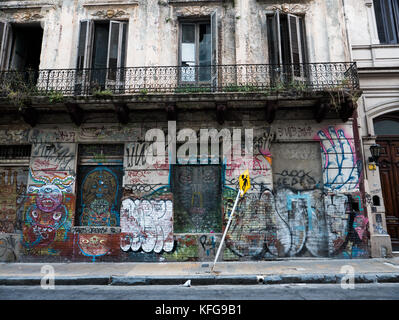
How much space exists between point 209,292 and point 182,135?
504cm

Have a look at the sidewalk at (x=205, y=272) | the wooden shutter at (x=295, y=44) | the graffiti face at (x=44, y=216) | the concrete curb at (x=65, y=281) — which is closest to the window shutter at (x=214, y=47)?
the wooden shutter at (x=295, y=44)

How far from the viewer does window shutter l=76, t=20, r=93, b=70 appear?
31.9 feet

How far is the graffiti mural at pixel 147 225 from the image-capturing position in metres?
8.46

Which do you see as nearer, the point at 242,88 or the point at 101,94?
the point at 101,94

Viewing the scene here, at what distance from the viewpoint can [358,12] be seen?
1009cm

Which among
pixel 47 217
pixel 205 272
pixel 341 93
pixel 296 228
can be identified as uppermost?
pixel 341 93

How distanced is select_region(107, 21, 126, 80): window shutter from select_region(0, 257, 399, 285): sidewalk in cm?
608

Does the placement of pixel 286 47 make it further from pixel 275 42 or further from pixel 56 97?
pixel 56 97

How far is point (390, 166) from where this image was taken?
929cm

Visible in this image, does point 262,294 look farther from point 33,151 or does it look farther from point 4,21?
point 4,21

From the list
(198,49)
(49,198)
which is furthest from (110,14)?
(49,198)

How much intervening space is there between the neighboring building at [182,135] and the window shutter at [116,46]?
3 centimetres

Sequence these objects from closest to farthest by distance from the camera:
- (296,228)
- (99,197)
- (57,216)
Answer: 1. (296,228)
2. (57,216)
3. (99,197)

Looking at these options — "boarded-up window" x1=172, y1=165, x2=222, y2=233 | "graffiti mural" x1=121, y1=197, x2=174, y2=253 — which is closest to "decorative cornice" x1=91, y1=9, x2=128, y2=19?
"boarded-up window" x1=172, y1=165, x2=222, y2=233
